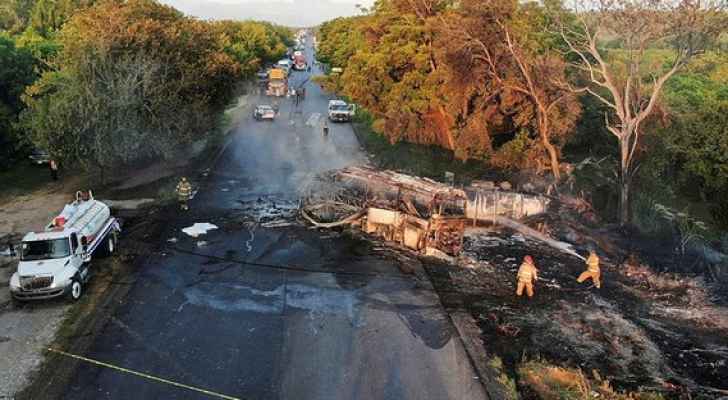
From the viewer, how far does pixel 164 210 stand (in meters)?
25.5

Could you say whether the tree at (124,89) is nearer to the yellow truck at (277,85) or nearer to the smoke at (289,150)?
the smoke at (289,150)

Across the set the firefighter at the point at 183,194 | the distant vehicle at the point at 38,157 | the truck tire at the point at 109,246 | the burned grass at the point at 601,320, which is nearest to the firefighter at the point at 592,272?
the burned grass at the point at 601,320

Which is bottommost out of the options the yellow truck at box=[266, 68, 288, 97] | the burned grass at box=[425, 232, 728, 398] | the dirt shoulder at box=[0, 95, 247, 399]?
the burned grass at box=[425, 232, 728, 398]

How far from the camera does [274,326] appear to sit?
1552 centimetres

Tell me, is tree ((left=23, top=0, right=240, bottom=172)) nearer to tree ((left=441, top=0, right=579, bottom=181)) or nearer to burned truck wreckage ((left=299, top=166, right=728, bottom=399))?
burned truck wreckage ((left=299, top=166, right=728, bottom=399))

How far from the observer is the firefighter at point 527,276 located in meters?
17.0

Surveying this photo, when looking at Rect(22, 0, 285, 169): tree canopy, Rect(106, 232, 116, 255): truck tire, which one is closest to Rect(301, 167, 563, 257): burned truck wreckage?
Rect(106, 232, 116, 255): truck tire

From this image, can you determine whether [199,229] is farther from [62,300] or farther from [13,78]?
[13,78]

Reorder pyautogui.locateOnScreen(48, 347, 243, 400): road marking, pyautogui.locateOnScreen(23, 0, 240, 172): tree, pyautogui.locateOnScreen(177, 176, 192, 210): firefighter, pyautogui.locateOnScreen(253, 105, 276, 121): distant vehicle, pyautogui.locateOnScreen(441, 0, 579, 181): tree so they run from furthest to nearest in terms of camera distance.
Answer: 1. pyautogui.locateOnScreen(253, 105, 276, 121): distant vehicle
2. pyautogui.locateOnScreen(441, 0, 579, 181): tree
3. pyautogui.locateOnScreen(23, 0, 240, 172): tree
4. pyautogui.locateOnScreen(177, 176, 192, 210): firefighter
5. pyautogui.locateOnScreen(48, 347, 243, 400): road marking

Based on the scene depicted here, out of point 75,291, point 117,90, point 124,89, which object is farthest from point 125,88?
point 75,291

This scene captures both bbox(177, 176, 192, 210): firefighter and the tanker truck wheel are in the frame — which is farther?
bbox(177, 176, 192, 210): firefighter

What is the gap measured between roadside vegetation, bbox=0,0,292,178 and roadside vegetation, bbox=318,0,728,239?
1143 centimetres

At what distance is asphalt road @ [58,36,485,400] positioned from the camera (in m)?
12.8

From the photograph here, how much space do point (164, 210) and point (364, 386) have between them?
16.0 meters
